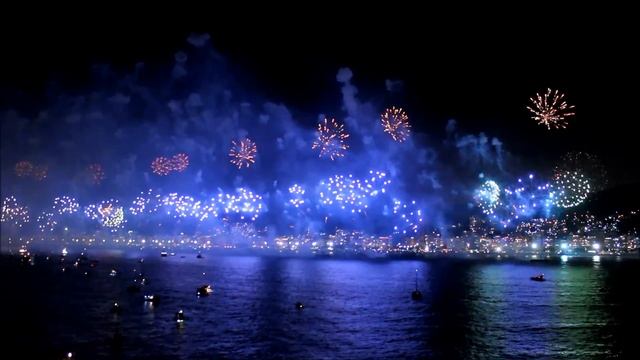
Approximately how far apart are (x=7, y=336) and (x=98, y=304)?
21.4m

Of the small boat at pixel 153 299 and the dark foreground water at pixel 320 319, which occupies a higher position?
the small boat at pixel 153 299

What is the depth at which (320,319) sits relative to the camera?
64688mm

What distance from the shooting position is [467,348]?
2028 inches

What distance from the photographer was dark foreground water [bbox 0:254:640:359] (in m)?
49.7

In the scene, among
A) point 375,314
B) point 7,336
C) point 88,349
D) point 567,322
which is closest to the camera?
point 88,349

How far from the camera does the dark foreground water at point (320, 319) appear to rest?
4969cm

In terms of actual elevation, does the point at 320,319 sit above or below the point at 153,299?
below

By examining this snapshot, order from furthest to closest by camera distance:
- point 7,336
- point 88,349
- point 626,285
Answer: point 626,285, point 7,336, point 88,349

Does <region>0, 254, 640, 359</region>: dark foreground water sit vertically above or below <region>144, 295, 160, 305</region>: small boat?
below

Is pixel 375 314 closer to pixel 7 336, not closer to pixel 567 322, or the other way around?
pixel 567 322

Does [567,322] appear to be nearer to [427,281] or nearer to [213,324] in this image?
[213,324]

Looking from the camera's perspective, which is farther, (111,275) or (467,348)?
(111,275)

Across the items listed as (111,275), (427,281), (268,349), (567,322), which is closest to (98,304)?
(268,349)

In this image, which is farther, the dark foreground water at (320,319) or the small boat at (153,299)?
the small boat at (153,299)
